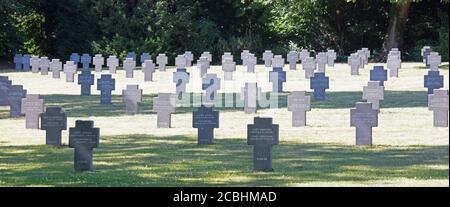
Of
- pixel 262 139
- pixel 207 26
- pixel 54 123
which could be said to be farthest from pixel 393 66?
pixel 262 139

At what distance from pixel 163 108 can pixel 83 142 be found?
6.82 m

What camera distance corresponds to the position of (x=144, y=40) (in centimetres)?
5591

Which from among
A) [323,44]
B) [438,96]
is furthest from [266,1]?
[438,96]

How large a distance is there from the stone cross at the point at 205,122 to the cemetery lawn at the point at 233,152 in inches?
8.3

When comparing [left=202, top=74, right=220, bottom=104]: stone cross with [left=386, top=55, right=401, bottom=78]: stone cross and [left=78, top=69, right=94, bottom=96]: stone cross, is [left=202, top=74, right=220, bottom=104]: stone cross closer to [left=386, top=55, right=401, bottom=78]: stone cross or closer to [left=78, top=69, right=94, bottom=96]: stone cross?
[left=78, top=69, right=94, bottom=96]: stone cross

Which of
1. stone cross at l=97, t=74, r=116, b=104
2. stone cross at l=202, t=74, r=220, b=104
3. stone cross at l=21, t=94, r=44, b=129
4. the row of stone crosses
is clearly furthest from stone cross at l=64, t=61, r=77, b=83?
stone cross at l=21, t=94, r=44, b=129

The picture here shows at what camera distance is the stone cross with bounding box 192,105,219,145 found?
18.7 metres

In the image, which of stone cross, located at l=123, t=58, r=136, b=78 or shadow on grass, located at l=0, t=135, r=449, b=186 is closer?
shadow on grass, located at l=0, t=135, r=449, b=186

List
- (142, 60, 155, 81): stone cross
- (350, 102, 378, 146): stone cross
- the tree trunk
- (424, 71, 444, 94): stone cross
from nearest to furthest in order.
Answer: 1. (350, 102, 378, 146): stone cross
2. (424, 71, 444, 94): stone cross
3. (142, 60, 155, 81): stone cross
4. the tree trunk

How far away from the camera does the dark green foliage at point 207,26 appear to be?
55.8 meters

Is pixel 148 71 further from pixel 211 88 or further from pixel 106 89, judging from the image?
pixel 106 89

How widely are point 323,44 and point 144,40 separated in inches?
427

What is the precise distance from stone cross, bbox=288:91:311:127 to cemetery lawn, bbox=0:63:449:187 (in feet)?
0.83

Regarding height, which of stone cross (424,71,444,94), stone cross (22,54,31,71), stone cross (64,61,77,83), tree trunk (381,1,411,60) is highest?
tree trunk (381,1,411,60)
